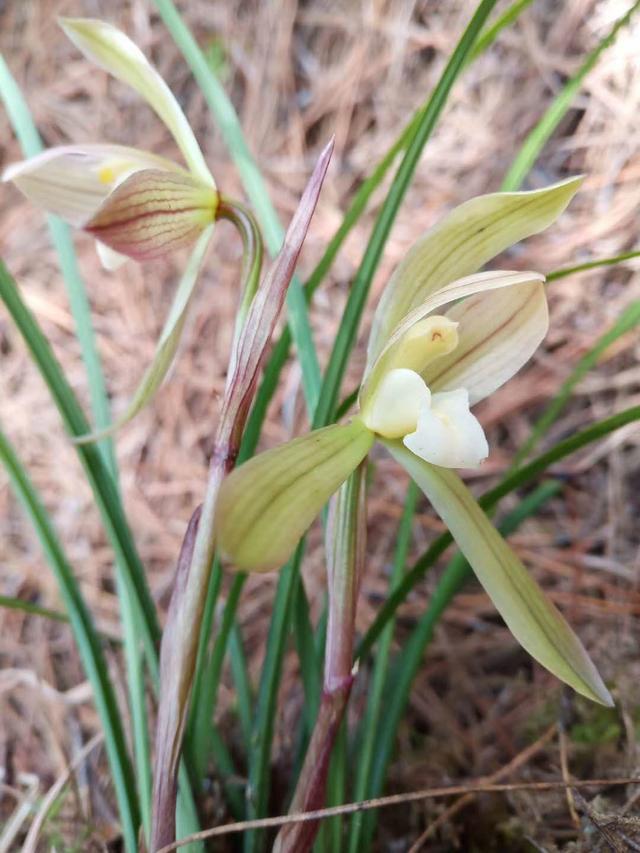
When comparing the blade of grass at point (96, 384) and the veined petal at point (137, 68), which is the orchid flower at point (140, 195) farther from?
the blade of grass at point (96, 384)

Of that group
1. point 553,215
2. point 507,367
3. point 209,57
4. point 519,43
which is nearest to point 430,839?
point 507,367

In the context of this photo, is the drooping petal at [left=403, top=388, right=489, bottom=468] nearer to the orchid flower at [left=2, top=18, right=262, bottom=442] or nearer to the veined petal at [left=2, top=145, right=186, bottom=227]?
the orchid flower at [left=2, top=18, right=262, bottom=442]

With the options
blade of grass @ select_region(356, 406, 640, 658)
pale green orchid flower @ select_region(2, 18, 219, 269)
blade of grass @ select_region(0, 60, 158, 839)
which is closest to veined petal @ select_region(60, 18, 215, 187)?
pale green orchid flower @ select_region(2, 18, 219, 269)

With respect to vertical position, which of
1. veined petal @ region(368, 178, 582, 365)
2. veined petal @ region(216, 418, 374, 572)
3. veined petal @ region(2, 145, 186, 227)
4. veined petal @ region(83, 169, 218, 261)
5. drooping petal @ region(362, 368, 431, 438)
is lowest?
veined petal @ region(216, 418, 374, 572)

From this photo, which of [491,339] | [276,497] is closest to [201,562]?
[276,497]

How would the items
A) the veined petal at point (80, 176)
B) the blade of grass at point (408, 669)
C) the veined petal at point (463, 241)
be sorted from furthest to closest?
1. the blade of grass at point (408, 669)
2. the veined petal at point (80, 176)
3. the veined petal at point (463, 241)

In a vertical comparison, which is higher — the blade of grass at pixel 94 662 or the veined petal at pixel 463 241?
the veined petal at pixel 463 241

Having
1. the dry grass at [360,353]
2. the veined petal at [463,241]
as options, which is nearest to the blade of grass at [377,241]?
the veined petal at [463,241]

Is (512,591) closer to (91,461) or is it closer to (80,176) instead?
(91,461)
